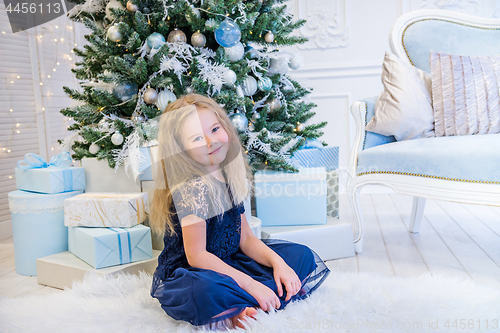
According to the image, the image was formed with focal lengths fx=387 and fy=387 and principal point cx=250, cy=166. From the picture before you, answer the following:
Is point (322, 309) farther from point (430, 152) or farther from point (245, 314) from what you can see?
point (430, 152)

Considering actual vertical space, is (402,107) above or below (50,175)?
above

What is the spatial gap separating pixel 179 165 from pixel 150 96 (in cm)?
46

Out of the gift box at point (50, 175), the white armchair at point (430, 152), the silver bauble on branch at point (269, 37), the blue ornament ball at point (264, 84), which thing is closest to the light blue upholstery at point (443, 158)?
the white armchair at point (430, 152)

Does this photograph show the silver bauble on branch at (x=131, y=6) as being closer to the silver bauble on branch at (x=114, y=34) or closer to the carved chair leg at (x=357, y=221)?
the silver bauble on branch at (x=114, y=34)

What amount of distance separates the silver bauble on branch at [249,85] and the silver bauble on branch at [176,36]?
9.8 inches

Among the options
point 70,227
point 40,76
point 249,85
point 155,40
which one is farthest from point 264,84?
point 40,76

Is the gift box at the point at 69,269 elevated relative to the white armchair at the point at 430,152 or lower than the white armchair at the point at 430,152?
lower

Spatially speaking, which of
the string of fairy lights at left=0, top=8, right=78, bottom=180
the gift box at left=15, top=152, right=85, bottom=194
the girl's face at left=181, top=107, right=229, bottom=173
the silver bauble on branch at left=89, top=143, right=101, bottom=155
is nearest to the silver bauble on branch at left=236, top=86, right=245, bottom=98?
the girl's face at left=181, top=107, right=229, bottom=173

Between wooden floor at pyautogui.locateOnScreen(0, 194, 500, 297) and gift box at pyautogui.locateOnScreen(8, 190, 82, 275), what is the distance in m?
0.08

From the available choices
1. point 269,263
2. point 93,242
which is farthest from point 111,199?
point 269,263

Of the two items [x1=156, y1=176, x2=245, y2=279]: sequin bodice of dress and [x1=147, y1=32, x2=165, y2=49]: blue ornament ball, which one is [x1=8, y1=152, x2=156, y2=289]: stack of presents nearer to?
A: [x1=156, y1=176, x2=245, y2=279]: sequin bodice of dress

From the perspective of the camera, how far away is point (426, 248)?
1.49 metres

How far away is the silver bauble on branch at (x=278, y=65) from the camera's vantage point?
4.79 ft

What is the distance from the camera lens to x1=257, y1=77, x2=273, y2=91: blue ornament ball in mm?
1369
